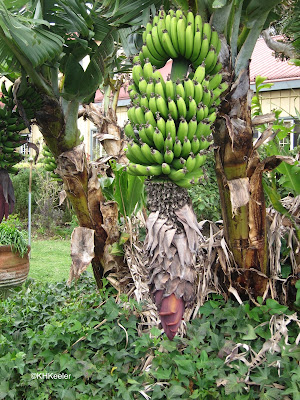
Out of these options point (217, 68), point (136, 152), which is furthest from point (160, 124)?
point (217, 68)

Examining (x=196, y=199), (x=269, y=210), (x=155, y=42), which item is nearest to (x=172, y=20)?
(x=155, y=42)

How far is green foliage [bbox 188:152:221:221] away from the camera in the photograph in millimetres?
4492

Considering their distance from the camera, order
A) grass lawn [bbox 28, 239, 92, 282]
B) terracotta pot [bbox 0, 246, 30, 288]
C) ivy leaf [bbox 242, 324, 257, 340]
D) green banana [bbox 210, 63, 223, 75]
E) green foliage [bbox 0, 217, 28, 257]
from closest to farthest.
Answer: green banana [bbox 210, 63, 223, 75], ivy leaf [bbox 242, 324, 257, 340], terracotta pot [bbox 0, 246, 30, 288], green foliage [bbox 0, 217, 28, 257], grass lawn [bbox 28, 239, 92, 282]

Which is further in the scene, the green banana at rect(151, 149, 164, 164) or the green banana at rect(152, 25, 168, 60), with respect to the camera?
the green banana at rect(152, 25, 168, 60)

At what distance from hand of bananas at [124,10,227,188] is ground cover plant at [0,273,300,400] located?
116cm

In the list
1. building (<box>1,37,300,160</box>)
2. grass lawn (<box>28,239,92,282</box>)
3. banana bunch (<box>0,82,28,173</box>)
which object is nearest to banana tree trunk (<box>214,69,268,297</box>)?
banana bunch (<box>0,82,28,173</box>)

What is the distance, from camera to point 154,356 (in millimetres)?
2395

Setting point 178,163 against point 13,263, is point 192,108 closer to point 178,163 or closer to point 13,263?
point 178,163

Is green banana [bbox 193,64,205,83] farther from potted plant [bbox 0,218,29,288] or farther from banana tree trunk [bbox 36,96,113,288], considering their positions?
potted plant [bbox 0,218,29,288]

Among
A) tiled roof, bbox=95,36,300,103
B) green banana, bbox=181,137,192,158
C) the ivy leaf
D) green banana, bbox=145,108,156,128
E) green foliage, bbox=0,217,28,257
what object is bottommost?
the ivy leaf

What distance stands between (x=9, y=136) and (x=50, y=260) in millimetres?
5116

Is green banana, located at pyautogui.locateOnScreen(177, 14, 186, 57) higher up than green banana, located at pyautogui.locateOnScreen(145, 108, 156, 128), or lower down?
higher up

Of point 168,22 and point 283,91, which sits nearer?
point 168,22

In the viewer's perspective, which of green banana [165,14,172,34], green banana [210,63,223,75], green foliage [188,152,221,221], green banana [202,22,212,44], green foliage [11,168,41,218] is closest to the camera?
green banana [165,14,172,34]
